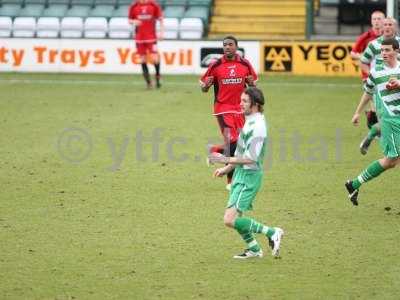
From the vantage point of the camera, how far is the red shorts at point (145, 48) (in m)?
24.6

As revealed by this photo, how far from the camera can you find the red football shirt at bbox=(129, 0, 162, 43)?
2467 centimetres

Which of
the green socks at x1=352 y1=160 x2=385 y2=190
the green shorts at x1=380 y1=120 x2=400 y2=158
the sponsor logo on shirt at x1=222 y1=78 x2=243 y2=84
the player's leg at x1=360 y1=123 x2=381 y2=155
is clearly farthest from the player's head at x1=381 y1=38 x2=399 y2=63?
the player's leg at x1=360 y1=123 x2=381 y2=155

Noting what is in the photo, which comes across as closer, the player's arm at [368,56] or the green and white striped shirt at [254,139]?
the green and white striped shirt at [254,139]

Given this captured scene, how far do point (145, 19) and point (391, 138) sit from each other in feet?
45.6

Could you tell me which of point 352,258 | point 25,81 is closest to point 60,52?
point 25,81

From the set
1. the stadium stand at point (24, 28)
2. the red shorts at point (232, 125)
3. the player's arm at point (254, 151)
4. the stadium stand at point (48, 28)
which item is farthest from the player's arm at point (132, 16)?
the player's arm at point (254, 151)

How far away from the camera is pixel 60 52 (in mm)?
27844

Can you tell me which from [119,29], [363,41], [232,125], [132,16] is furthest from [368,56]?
[119,29]

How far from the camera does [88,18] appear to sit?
30016 millimetres

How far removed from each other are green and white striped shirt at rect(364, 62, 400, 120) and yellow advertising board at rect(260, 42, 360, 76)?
49.0 ft

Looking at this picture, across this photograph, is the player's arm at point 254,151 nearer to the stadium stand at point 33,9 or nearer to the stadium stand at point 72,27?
the stadium stand at point 72,27

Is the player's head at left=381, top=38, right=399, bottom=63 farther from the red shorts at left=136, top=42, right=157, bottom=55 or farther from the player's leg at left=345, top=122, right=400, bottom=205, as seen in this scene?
the red shorts at left=136, top=42, right=157, bottom=55

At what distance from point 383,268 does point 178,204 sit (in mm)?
3716

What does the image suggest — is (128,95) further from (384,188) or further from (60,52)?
(384,188)
